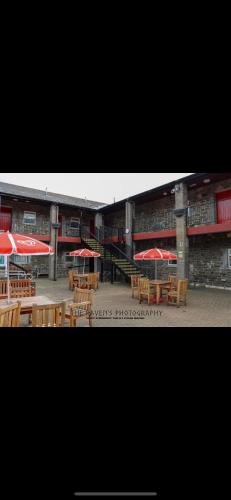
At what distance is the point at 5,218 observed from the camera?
1459 cm

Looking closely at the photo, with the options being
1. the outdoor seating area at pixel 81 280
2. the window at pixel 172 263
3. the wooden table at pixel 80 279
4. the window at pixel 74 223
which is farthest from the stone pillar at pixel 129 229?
the window at pixel 74 223

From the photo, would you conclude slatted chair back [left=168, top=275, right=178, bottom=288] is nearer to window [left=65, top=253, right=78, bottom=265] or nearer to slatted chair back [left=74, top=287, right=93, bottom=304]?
slatted chair back [left=74, top=287, right=93, bottom=304]

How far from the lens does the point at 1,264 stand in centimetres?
1354

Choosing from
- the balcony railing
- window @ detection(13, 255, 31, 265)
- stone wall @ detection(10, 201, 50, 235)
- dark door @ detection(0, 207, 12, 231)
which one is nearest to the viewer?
dark door @ detection(0, 207, 12, 231)

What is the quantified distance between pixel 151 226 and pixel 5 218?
968cm

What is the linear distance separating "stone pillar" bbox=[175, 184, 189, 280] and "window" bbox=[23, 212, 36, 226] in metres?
9.86

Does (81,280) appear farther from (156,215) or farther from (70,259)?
(156,215)

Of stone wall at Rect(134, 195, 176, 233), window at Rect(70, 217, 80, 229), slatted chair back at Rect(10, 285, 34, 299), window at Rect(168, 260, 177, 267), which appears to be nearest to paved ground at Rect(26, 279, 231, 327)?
slatted chair back at Rect(10, 285, 34, 299)

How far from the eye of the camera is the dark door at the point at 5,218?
569 inches

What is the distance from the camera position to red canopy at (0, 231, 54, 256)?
384 centimetres

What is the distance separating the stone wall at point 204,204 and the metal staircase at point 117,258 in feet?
13.6

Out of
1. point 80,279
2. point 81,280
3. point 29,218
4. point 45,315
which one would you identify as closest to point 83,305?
point 45,315
